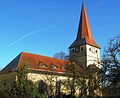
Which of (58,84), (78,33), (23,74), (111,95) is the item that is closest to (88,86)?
→ (111,95)

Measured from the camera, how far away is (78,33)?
6431 centimetres

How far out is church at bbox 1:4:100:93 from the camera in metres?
48.8

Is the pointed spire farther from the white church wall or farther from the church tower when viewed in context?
the white church wall

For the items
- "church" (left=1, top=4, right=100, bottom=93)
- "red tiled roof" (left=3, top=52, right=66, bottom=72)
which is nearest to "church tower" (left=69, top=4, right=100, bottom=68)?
"church" (left=1, top=4, right=100, bottom=93)

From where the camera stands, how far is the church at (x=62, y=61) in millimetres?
48812

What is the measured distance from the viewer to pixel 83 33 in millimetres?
63344

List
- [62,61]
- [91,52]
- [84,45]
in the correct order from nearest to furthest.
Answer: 1. [62,61]
2. [84,45]
3. [91,52]

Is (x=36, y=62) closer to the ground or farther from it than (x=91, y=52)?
closer to the ground

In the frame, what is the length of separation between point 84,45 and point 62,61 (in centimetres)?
716

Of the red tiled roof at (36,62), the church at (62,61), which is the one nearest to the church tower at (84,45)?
the church at (62,61)

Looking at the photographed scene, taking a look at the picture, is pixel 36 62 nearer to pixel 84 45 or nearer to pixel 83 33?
pixel 84 45

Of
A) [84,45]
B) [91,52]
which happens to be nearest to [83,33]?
[84,45]

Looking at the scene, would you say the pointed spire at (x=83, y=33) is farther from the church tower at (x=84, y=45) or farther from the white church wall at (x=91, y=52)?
the white church wall at (x=91, y=52)

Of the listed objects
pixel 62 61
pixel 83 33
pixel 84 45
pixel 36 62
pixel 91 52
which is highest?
pixel 83 33
